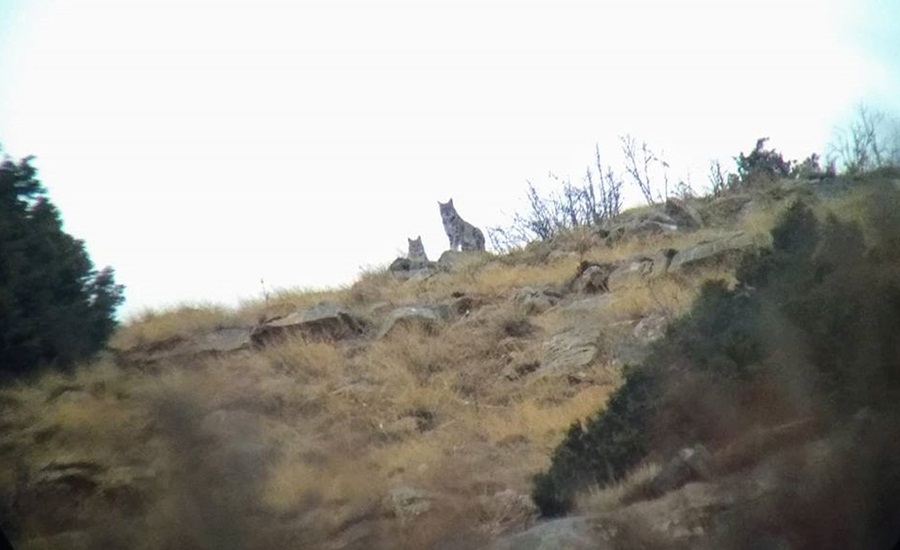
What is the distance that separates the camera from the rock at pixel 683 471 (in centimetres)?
742

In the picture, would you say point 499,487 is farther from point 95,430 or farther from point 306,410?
point 95,430

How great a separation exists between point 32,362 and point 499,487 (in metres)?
3.12

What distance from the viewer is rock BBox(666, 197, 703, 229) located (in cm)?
1120

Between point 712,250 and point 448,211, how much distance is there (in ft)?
11.9

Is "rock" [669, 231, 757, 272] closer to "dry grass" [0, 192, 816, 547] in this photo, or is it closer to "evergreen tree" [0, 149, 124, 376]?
"dry grass" [0, 192, 816, 547]

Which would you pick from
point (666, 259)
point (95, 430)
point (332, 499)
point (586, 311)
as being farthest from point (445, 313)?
point (95, 430)

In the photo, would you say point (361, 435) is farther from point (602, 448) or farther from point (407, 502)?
point (602, 448)

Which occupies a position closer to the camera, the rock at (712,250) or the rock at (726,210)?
the rock at (712,250)

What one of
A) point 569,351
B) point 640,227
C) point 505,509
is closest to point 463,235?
point 640,227

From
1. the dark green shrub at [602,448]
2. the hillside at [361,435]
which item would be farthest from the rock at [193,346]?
the dark green shrub at [602,448]

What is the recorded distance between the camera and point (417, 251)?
13695 mm

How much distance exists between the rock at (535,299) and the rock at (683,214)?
168 cm

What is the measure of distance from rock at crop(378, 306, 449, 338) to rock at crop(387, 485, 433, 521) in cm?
201

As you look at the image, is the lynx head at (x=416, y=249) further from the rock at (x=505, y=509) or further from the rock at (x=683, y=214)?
the rock at (x=505, y=509)
